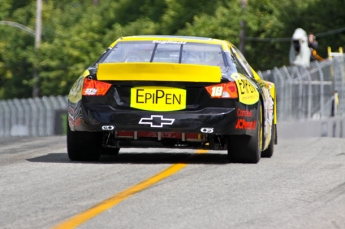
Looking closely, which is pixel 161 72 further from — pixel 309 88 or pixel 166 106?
pixel 309 88

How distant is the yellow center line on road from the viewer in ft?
22.9

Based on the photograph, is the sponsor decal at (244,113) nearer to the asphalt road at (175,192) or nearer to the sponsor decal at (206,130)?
the sponsor decal at (206,130)

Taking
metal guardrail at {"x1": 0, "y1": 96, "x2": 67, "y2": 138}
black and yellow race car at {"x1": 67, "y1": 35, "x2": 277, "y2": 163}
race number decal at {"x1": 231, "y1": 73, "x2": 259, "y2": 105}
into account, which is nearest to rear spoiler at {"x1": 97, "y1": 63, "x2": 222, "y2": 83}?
black and yellow race car at {"x1": 67, "y1": 35, "x2": 277, "y2": 163}

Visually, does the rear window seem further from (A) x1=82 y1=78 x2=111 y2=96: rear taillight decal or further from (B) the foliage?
(B) the foliage

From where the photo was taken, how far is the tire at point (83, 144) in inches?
454

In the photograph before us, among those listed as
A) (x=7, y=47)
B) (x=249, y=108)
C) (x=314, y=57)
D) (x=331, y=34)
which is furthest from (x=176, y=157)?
(x=7, y=47)

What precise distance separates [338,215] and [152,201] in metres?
1.31

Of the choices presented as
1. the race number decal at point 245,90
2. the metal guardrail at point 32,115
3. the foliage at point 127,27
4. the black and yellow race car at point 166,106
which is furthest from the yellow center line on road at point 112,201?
the foliage at point 127,27

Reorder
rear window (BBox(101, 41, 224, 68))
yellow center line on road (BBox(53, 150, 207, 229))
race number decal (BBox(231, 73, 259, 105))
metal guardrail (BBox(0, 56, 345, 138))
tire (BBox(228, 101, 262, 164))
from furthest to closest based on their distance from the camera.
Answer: metal guardrail (BBox(0, 56, 345, 138)) < rear window (BBox(101, 41, 224, 68)) < tire (BBox(228, 101, 262, 164)) < race number decal (BBox(231, 73, 259, 105)) < yellow center line on road (BBox(53, 150, 207, 229))

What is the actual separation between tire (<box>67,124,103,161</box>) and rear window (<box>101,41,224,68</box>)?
0.78m

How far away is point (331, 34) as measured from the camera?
57.5 meters

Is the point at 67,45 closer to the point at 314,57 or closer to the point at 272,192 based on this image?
the point at 314,57

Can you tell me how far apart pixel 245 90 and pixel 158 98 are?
91 cm

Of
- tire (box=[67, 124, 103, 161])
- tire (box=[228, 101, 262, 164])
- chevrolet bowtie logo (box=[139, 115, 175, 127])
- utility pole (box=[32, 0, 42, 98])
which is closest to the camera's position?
chevrolet bowtie logo (box=[139, 115, 175, 127])
